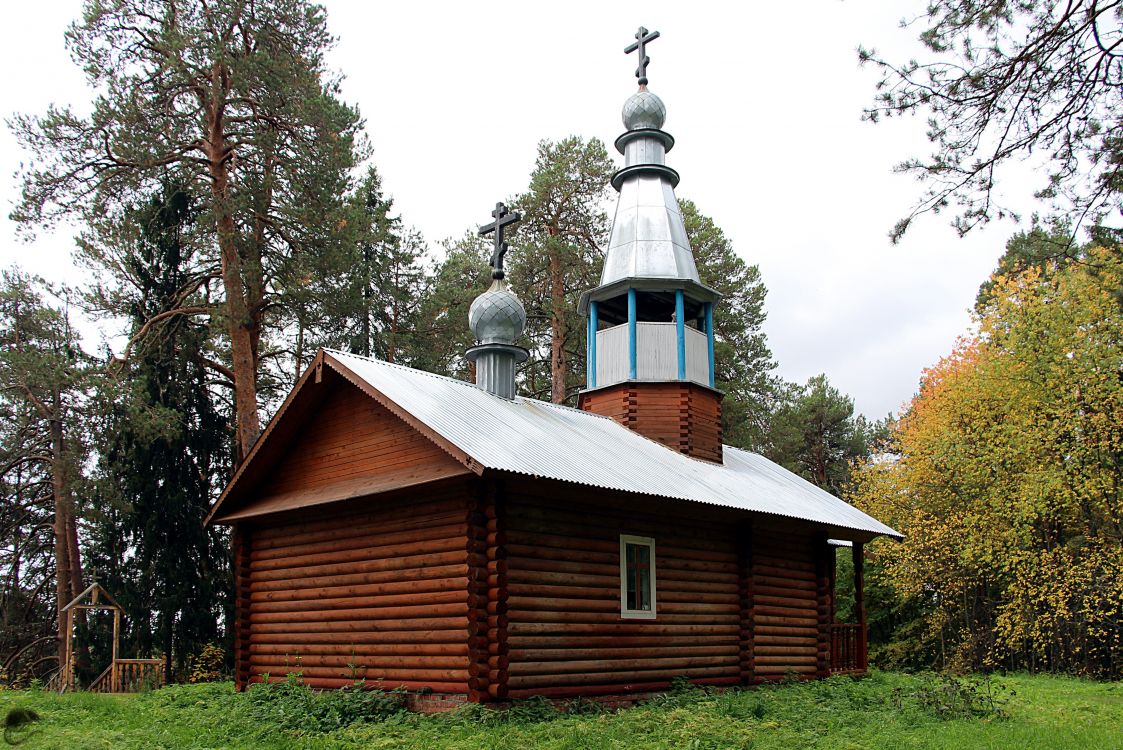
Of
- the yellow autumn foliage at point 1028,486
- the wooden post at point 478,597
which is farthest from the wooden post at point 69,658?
the yellow autumn foliage at point 1028,486

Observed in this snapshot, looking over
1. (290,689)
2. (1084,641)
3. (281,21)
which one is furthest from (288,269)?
(1084,641)

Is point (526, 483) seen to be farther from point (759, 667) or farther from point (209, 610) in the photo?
point (209, 610)

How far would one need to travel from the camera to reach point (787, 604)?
1656cm

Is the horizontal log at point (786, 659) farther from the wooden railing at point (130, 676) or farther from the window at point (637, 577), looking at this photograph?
the wooden railing at point (130, 676)

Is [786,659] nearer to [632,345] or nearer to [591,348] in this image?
[632,345]

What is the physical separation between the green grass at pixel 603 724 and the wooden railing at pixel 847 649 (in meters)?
3.84

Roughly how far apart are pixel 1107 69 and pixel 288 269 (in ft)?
56.9

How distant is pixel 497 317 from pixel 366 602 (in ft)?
16.1

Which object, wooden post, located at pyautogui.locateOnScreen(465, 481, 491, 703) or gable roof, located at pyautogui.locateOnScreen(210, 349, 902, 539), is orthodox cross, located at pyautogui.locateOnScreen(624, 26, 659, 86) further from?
wooden post, located at pyautogui.locateOnScreen(465, 481, 491, 703)

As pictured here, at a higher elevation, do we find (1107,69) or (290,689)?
(1107,69)

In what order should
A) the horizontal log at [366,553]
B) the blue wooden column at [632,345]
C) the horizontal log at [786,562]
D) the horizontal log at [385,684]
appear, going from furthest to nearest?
the blue wooden column at [632,345]
the horizontal log at [786,562]
the horizontal log at [366,553]
the horizontal log at [385,684]

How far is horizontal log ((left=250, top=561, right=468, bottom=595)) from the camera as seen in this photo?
38.5 ft

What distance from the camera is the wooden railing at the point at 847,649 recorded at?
18094 millimetres

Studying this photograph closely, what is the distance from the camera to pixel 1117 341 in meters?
21.0
